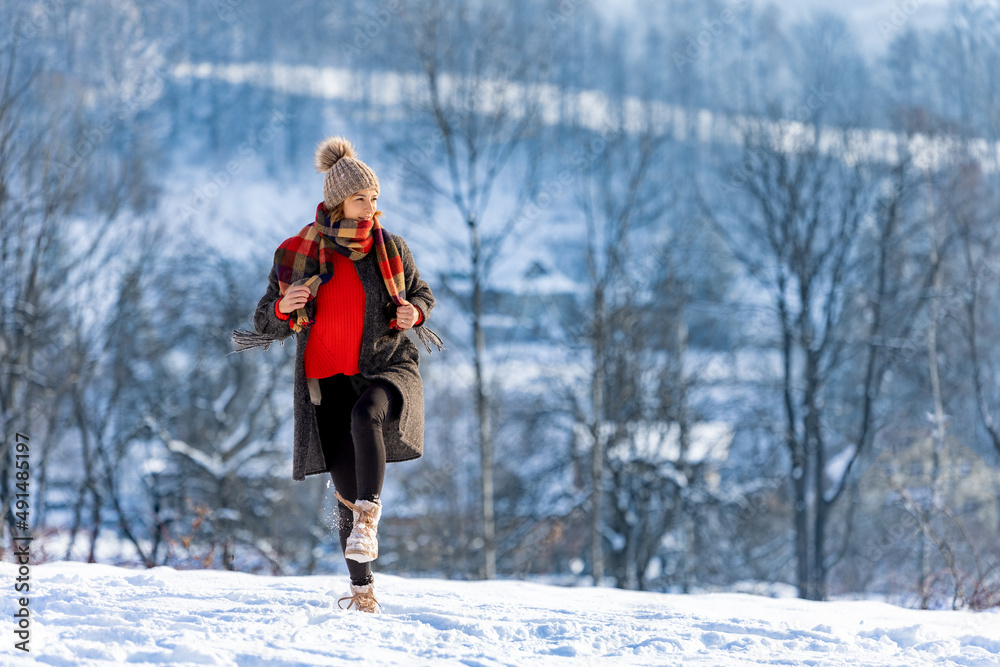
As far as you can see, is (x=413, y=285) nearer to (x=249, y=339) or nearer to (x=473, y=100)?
(x=249, y=339)

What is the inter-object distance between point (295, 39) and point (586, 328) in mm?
39169

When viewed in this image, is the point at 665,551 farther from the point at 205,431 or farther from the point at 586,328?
the point at 205,431

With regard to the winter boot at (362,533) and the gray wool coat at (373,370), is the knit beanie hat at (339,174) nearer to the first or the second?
the gray wool coat at (373,370)

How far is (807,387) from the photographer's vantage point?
13742mm

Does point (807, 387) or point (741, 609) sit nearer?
point (741, 609)

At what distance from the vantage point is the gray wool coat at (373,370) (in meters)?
2.92

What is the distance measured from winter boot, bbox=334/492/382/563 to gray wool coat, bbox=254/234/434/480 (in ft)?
0.77

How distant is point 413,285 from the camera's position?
3119 millimetres

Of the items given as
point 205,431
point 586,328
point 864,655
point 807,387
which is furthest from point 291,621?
point 205,431

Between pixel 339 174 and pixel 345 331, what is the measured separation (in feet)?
1.83

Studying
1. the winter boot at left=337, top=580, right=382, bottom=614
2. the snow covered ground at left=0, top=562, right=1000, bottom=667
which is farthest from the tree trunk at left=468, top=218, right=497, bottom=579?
the winter boot at left=337, top=580, right=382, bottom=614

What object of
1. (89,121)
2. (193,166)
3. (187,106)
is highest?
(187,106)

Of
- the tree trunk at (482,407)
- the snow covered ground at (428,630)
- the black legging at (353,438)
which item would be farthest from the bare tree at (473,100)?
the black legging at (353,438)

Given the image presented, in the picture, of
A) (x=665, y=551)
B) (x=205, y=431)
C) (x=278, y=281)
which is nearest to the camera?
(x=278, y=281)
